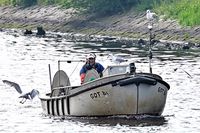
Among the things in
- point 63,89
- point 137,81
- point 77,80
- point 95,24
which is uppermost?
point 95,24

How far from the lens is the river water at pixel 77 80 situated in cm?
3450

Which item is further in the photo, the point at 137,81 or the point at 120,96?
the point at 120,96

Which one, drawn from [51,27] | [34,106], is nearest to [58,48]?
[51,27]

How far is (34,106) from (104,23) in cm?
5808

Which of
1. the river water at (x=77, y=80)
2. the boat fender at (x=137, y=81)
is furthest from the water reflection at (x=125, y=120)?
the boat fender at (x=137, y=81)

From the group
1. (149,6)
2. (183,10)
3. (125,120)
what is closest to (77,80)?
(125,120)

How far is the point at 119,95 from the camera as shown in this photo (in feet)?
114

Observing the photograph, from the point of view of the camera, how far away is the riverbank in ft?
279

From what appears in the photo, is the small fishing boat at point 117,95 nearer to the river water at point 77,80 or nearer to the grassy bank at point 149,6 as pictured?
the river water at point 77,80

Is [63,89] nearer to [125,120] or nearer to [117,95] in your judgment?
[117,95]

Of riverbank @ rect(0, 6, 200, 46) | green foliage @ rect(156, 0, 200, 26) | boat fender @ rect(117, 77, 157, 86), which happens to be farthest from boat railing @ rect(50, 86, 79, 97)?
green foliage @ rect(156, 0, 200, 26)

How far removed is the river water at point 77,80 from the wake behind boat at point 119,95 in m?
0.40

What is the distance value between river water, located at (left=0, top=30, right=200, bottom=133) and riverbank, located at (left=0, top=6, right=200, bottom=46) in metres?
6.18

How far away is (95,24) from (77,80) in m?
48.6
